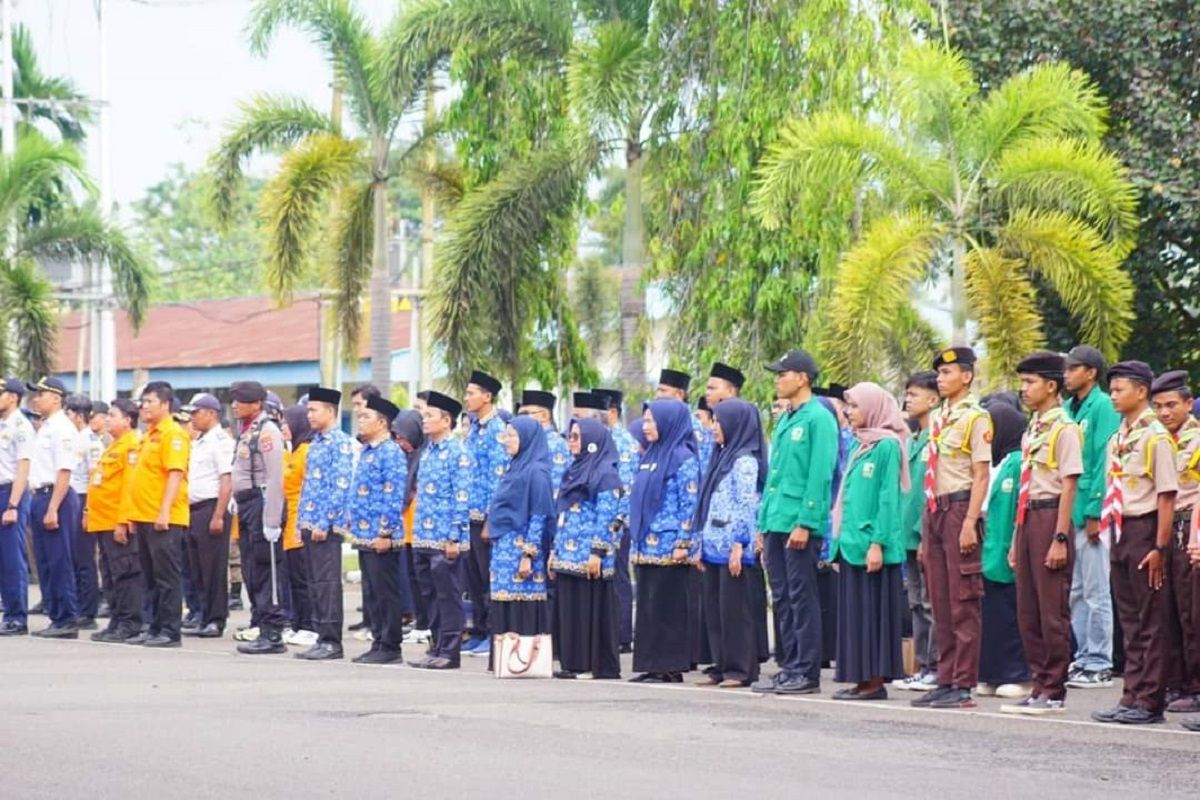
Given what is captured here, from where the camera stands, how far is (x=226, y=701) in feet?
40.3

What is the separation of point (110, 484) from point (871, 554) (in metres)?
7.47

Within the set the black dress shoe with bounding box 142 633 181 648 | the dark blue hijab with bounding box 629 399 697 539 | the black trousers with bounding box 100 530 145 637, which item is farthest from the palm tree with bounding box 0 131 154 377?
the dark blue hijab with bounding box 629 399 697 539

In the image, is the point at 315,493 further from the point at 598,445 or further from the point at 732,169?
the point at 732,169

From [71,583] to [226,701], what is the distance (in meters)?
6.38

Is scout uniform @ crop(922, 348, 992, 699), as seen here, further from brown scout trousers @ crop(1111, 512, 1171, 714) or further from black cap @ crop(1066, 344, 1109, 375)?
brown scout trousers @ crop(1111, 512, 1171, 714)

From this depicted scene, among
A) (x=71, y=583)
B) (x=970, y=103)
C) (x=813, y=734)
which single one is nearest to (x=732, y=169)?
(x=970, y=103)

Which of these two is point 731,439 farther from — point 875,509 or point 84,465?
point 84,465

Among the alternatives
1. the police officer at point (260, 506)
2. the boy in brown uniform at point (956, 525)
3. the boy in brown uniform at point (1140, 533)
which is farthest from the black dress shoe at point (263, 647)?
the boy in brown uniform at point (1140, 533)

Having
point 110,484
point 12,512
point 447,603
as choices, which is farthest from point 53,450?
point 447,603

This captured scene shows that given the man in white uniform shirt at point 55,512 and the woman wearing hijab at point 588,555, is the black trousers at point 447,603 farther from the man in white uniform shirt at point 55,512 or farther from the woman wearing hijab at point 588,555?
the man in white uniform shirt at point 55,512

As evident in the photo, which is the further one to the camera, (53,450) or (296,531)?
(53,450)

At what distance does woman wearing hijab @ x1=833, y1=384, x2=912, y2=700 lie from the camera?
1267 cm

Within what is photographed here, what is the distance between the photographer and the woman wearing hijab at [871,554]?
41.6ft

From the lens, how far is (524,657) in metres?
14.2
